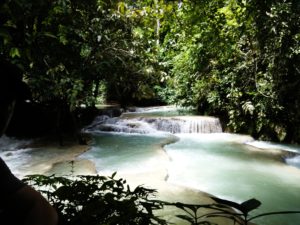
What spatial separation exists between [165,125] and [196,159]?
4457 mm

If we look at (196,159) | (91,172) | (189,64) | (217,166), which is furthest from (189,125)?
(91,172)

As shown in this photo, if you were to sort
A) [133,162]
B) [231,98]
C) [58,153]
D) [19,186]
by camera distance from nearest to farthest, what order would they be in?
[19,186], [133,162], [58,153], [231,98]

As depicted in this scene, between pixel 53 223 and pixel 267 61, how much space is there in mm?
11524

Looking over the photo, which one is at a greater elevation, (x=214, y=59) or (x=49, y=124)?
(x=214, y=59)

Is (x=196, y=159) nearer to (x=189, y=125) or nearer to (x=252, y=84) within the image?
(x=189, y=125)

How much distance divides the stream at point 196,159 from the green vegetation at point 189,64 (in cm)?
124

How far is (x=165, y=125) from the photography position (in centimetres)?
1348

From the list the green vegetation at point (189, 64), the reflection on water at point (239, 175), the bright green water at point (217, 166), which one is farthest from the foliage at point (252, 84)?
the reflection on water at point (239, 175)

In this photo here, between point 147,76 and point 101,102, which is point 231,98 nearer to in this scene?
point 147,76

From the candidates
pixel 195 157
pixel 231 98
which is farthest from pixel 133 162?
pixel 231 98

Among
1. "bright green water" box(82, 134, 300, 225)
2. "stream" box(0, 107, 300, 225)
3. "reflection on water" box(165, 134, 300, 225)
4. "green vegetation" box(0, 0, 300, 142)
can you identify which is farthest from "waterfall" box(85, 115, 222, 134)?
"reflection on water" box(165, 134, 300, 225)

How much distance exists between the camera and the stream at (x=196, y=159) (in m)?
6.69

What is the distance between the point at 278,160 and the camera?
883 cm

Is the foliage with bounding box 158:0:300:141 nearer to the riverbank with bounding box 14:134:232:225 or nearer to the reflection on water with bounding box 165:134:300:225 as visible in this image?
the reflection on water with bounding box 165:134:300:225
